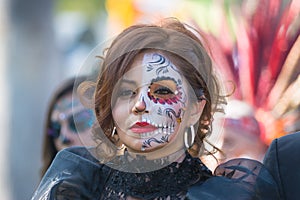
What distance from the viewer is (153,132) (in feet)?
11.2

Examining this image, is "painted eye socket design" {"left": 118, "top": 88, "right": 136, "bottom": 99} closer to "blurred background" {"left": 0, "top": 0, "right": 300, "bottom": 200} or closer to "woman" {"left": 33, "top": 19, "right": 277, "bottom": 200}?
"woman" {"left": 33, "top": 19, "right": 277, "bottom": 200}

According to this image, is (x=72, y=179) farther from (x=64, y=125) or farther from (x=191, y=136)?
(x=64, y=125)

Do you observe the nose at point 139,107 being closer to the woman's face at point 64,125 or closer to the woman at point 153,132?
the woman at point 153,132

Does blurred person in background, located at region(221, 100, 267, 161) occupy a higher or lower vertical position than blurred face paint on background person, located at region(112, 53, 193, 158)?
lower

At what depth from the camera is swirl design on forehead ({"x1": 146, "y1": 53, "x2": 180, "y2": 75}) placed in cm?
347

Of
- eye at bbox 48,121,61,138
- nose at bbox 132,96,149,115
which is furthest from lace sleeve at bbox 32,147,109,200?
eye at bbox 48,121,61,138

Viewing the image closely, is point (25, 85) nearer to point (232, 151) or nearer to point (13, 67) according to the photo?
point (13, 67)

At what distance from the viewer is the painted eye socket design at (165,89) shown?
3.48 meters

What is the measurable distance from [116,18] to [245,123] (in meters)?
3.83

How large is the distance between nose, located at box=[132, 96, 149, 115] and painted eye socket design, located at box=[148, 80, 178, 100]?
7 cm

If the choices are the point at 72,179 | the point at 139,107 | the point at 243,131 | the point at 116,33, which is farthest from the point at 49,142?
the point at 139,107

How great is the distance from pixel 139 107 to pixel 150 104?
0.04 metres

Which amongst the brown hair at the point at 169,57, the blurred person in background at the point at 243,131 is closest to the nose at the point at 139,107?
the brown hair at the point at 169,57

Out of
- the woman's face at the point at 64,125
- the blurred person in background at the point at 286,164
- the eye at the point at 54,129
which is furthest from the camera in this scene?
the eye at the point at 54,129
